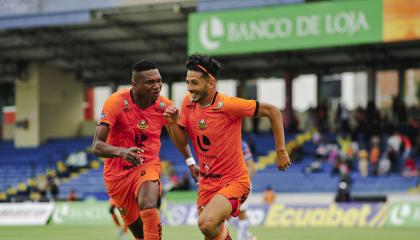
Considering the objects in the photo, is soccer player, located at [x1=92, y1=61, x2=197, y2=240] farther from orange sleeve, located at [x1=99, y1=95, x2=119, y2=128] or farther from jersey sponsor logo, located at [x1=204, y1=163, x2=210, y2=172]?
jersey sponsor logo, located at [x1=204, y1=163, x2=210, y2=172]

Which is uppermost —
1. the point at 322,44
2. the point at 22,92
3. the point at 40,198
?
the point at 322,44

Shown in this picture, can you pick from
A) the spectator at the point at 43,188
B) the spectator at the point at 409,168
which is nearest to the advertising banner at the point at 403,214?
the spectator at the point at 409,168

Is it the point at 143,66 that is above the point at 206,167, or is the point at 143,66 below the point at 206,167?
above

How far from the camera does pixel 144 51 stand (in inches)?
1617

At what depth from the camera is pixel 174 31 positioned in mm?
36531

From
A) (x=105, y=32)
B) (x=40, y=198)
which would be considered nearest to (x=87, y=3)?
(x=105, y=32)

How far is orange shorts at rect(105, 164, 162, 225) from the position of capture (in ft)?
34.0

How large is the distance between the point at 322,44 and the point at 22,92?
20.9m

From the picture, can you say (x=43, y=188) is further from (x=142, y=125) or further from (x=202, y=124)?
(x=202, y=124)

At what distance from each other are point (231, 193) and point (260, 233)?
12405mm

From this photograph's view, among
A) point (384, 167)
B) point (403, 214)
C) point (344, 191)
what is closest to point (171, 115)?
point (403, 214)

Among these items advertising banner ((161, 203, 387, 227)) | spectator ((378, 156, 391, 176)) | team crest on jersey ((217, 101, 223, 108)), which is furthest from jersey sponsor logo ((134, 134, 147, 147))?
spectator ((378, 156, 391, 176))

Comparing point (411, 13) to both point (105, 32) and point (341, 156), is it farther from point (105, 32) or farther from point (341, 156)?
point (105, 32)

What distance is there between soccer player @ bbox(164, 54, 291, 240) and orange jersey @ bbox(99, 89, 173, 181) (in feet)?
2.86
